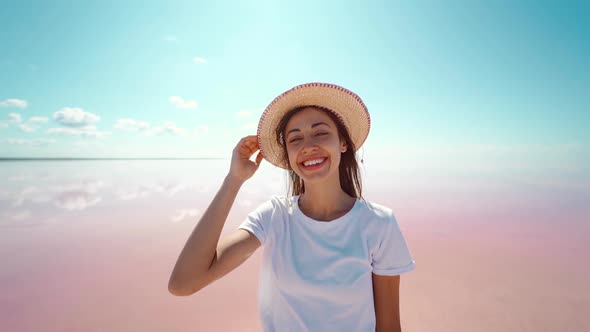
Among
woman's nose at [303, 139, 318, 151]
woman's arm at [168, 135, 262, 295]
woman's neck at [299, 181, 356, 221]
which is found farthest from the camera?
woman's neck at [299, 181, 356, 221]

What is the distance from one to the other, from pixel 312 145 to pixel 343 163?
51cm

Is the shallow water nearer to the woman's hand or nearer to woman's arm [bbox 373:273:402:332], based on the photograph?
woman's arm [bbox 373:273:402:332]

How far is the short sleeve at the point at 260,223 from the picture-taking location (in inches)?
61.3

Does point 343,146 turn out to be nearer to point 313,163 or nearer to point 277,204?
point 313,163

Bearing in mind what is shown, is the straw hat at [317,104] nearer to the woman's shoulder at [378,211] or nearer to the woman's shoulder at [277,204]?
the woman's shoulder at [277,204]

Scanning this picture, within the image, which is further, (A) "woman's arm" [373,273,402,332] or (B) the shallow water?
(B) the shallow water

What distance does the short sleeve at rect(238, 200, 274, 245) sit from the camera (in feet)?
5.11

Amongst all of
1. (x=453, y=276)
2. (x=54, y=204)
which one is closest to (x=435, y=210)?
(x=453, y=276)

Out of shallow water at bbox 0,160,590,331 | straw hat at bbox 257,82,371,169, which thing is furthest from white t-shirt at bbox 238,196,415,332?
shallow water at bbox 0,160,590,331

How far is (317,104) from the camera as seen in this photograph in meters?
1.88

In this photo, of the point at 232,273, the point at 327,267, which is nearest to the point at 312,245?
the point at 327,267

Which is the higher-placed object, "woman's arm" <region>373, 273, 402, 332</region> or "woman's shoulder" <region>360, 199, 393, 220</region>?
"woman's shoulder" <region>360, 199, 393, 220</region>

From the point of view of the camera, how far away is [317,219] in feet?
5.62

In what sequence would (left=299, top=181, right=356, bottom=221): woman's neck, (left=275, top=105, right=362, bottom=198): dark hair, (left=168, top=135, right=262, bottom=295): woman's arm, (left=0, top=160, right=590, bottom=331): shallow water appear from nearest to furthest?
(left=168, top=135, right=262, bottom=295): woman's arm, (left=299, top=181, right=356, bottom=221): woman's neck, (left=275, top=105, right=362, bottom=198): dark hair, (left=0, top=160, right=590, bottom=331): shallow water
